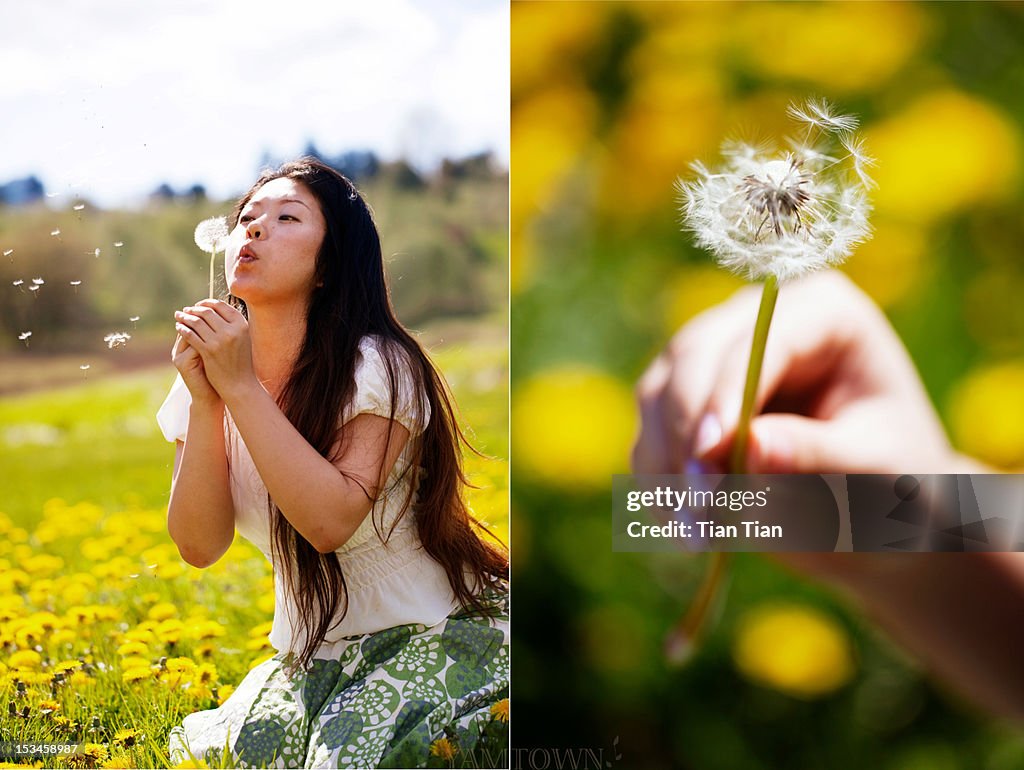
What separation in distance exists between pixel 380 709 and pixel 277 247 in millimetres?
783

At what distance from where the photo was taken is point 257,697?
1867mm

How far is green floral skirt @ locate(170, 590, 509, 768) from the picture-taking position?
1768 mm

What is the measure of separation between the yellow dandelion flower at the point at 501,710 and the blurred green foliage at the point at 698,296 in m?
0.03

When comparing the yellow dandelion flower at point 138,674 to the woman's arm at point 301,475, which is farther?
the yellow dandelion flower at point 138,674

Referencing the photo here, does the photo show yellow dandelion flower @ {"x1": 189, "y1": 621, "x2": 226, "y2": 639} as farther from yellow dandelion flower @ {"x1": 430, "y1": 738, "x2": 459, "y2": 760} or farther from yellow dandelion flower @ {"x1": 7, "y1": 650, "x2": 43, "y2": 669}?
yellow dandelion flower @ {"x1": 430, "y1": 738, "x2": 459, "y2": 760}

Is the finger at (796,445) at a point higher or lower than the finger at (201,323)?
lower

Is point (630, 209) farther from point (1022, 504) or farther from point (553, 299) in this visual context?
point (1022, 504)

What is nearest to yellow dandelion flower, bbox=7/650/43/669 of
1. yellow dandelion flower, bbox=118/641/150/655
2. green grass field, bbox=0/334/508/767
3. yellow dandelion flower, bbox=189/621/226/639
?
green grass field, bbox=0/334/508/767

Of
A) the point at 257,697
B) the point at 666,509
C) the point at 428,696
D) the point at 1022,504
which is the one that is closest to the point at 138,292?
the point at 257,697

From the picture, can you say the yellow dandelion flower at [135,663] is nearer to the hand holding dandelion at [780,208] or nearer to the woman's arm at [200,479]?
the woman's arm at [200,479]

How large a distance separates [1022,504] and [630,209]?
2.60ft

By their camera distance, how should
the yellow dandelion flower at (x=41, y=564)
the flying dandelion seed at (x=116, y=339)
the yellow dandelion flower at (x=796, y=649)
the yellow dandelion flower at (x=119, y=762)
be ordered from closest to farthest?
the yellow dandelion flower at (x=796, y=649) < the yellow dandelion flower at (x=119, y=762) < the flying dandelion seed at (x=116, y=339) < the yellow dandelion flower at (x=41, y=564)

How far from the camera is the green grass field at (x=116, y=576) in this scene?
6.47ft

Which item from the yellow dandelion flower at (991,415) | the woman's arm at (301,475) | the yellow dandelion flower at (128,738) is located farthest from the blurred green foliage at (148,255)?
the yellow dandelion flower at (991,415)
